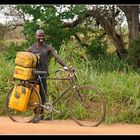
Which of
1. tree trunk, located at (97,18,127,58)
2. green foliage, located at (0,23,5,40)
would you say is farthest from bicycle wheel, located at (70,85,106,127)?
green foliage, located at (0,23,5,40)

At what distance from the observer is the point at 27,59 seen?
8.40 m

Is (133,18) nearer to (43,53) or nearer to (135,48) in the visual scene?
(135,48)

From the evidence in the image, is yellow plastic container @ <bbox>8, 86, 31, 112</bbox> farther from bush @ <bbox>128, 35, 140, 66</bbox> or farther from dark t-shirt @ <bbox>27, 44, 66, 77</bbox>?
bush @ <bbox>128, 35, 140, 66</bbox>

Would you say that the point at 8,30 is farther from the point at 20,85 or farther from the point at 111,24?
the point at 20,85

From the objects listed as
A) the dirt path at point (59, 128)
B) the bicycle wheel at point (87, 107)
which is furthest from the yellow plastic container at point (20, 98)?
the bicycle wheel at point (87, 107)

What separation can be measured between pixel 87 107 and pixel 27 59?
4.93 feet

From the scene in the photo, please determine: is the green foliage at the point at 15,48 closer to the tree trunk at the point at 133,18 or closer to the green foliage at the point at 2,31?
the green foliage at the point at 2,31

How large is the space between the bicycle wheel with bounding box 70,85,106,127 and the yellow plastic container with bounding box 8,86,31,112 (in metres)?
0.83

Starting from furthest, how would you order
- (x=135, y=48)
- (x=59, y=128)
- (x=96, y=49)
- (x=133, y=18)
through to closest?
(x=133, y=18) < (x=96, y=49) < (x=135, y=48) < (x=59, y=128)

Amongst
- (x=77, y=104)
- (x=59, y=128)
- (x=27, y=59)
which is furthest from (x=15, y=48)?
(x=59, y=128)

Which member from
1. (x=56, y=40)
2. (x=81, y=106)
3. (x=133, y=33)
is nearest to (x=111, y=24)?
(x=133, y=33)

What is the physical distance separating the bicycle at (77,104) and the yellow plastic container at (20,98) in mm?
112

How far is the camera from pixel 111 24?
787 inches

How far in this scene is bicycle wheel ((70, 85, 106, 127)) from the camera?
8.46m
